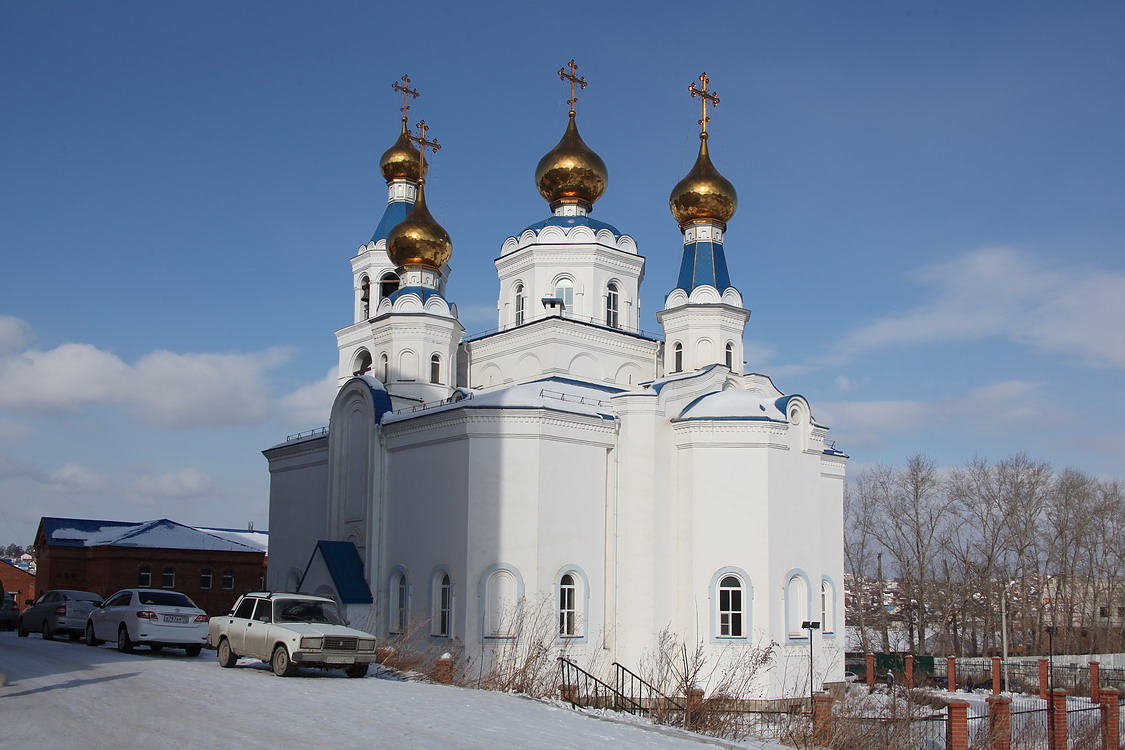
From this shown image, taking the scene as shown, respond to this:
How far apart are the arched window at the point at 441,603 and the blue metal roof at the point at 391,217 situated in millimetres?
12625

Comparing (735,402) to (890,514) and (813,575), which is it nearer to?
(813,575)

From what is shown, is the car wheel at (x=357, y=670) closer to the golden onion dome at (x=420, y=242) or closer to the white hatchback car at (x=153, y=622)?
the white hatchback car at (x=153, y=622)

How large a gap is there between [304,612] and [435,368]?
1341 cm

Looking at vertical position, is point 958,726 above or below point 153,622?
below

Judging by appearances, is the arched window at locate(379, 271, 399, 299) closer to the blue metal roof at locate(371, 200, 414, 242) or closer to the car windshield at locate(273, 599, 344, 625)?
the blue metal roof at locate(371, 200, 414, 242)

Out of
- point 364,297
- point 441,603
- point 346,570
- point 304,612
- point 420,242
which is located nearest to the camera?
point 304,612

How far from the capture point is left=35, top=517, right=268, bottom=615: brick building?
124 ft

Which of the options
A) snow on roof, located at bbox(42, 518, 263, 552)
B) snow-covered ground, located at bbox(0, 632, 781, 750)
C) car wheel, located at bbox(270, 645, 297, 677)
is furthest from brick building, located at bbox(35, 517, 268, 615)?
car wheel, located at bbox(270, 645, 297, 677)

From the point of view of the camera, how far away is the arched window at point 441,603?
A: 22.0 metres

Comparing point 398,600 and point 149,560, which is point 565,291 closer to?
point 398,600

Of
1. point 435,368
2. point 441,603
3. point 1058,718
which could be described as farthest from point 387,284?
point 1058,718

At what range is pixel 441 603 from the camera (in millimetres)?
22281

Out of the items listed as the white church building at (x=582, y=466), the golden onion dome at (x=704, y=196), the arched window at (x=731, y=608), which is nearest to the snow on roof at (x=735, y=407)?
the white church building at (x=582, y=466)

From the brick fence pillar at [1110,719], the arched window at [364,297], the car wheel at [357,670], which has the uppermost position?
Answer: the arched window at [364,297]
